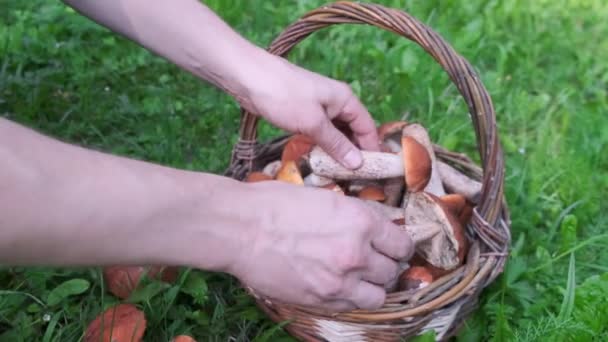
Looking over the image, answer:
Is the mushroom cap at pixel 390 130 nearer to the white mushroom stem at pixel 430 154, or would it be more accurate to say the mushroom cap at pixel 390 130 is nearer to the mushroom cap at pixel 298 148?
the white mushroom stem at pixel 430 154

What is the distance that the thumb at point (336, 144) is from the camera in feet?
4.85

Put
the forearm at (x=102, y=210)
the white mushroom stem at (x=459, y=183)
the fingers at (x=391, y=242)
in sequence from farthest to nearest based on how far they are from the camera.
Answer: the white mushroom stem at (x=459, y=183), the fingers at (x=391, y=242), the forearm at (x=102, y=210)

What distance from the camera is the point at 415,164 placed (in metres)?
1.55

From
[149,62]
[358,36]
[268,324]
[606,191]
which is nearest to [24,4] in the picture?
[149,62]

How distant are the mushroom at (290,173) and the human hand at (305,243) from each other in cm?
46

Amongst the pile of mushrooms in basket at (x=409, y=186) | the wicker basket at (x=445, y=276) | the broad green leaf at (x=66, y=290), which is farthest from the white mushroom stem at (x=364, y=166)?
the broad green leaf at (x=66, y=290)

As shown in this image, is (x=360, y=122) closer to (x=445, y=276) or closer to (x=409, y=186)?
(x=409, y=186)

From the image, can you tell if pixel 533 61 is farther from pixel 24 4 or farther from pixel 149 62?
pixel 24 4

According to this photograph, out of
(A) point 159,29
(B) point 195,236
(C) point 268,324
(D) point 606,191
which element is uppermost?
(A) point 159,29

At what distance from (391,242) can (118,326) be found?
0.65 meters

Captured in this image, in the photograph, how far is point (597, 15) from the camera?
9.87 ft

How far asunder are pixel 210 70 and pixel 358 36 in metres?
1.35

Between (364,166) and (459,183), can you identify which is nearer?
(364,166)

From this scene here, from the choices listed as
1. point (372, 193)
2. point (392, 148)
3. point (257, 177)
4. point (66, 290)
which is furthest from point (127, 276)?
point (392, 148)
